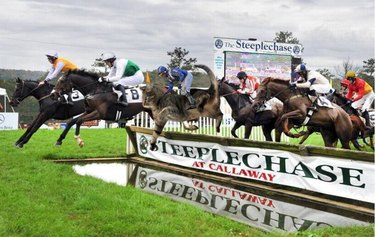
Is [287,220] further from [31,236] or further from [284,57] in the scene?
[284,57]

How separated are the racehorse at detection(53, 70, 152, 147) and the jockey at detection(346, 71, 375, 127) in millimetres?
5154

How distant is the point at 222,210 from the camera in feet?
19.9

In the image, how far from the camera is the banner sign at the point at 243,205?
5473 mm

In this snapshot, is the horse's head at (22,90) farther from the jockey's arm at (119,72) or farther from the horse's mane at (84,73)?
the jockey's arm at (119,72)

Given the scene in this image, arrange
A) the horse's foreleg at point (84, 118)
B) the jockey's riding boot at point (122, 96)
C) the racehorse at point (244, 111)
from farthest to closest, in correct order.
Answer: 1. the racehorse at point (244, 111)
2. the jockey's riding boot at point (122, 96)
3. the horse's foreleg at point (84, 118)

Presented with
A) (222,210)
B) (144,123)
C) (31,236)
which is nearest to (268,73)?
(144,123)

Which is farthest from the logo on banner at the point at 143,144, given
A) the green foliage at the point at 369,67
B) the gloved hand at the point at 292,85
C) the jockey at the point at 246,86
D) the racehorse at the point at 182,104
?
the green foliage at the point at 369,67

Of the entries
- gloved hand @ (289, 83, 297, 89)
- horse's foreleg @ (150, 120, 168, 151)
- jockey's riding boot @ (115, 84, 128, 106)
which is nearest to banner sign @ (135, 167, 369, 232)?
horse's foreleg @ (150, 120, 168, 151)

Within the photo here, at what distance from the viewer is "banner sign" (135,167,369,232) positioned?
5473 millimetres

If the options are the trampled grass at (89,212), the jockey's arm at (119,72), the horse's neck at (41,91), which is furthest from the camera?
the horse's neck at (41,91)

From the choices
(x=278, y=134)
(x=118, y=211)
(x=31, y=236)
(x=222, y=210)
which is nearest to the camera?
(x=31, y=236)

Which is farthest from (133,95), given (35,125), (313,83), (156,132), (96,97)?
(313,83)

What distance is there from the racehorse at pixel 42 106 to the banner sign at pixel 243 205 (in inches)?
158

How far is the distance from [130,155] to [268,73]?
418 inches
